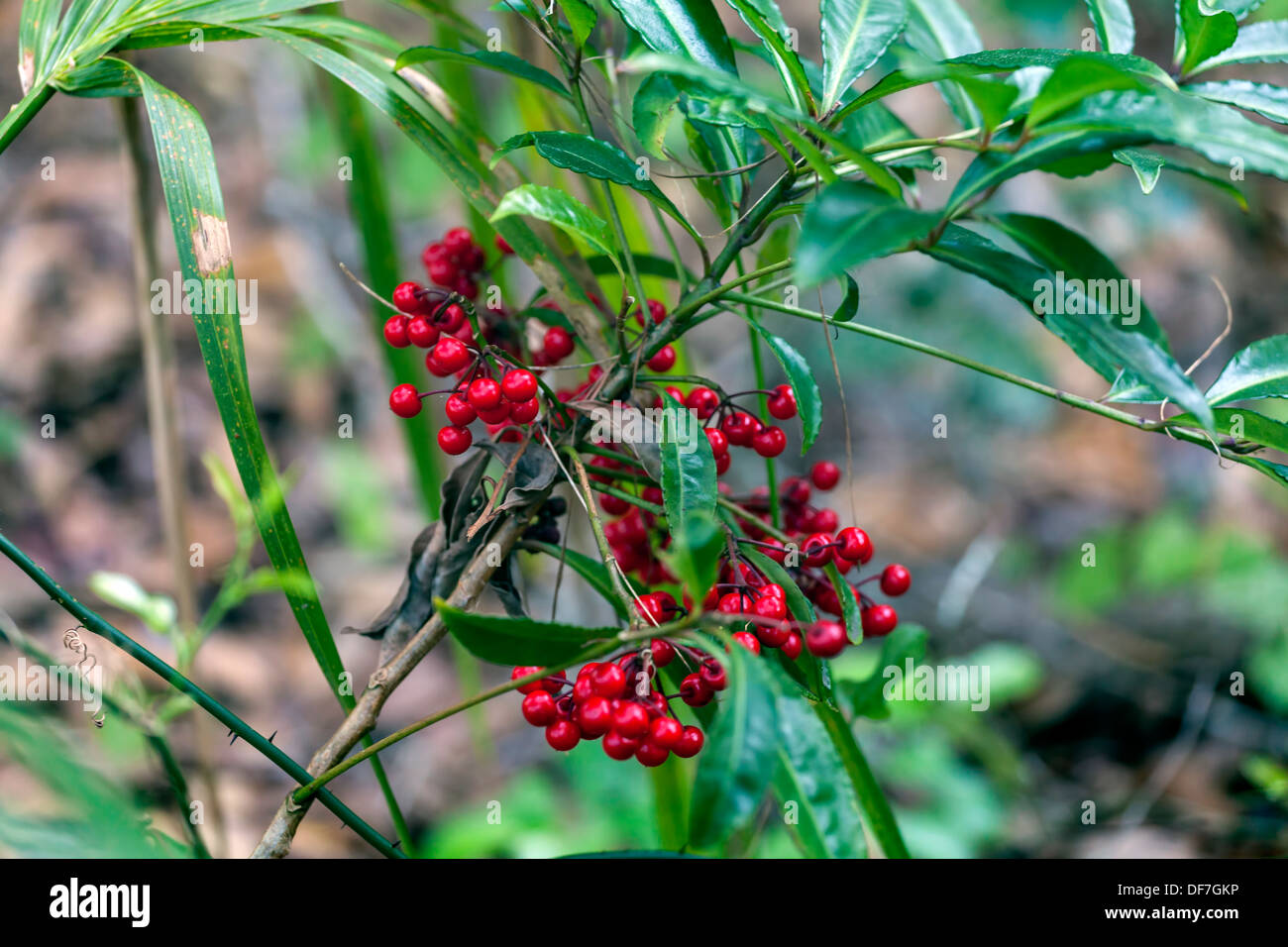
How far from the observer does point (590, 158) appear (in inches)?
27.5

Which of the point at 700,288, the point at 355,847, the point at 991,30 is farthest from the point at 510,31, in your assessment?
the point at 991,30

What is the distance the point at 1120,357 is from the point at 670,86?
1.32 ft

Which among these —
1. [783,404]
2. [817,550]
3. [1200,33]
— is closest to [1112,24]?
[1200,33]

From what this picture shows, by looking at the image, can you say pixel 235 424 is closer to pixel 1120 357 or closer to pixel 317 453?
pixel 1120 357

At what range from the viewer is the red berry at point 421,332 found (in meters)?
0.75

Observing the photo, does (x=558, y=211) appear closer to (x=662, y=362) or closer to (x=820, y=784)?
(x=662, y=362)

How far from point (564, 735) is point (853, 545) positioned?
30 centimetres

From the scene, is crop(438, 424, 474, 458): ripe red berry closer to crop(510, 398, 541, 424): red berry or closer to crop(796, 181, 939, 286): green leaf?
crop(510, 398, 541, 424): red berry

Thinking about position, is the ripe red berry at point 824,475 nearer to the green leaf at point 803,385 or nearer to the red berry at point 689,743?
the green leaf at point 803,385

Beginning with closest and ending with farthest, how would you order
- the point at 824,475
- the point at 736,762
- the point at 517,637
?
the point at 736,762 → the point at 517,637 → the point at 824,475

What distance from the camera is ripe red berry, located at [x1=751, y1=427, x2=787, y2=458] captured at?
0.80 meters

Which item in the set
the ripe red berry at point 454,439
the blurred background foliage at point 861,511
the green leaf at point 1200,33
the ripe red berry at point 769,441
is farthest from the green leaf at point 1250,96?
the blurred background foliage at point 861,511

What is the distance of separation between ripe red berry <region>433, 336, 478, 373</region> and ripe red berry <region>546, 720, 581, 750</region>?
0.30 meters

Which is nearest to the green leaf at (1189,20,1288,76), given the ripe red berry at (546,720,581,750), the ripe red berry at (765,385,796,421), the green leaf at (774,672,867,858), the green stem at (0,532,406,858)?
the ripe red berry at (765,385,796,421)
